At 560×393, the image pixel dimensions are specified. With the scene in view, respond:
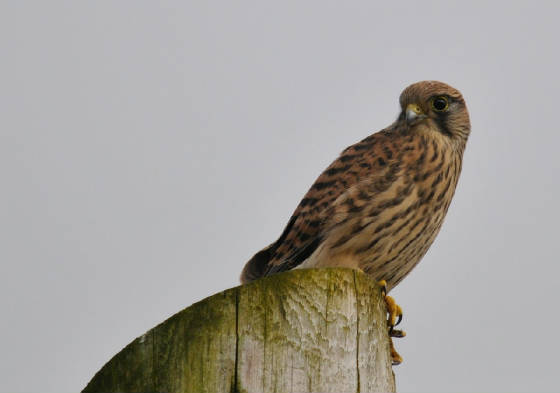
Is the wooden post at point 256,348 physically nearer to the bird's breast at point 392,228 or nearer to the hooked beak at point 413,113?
the bird's breast at point 392,228

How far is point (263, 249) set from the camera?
194 inches

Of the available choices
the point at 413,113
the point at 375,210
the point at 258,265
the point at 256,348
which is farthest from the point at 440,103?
the point at 256,348

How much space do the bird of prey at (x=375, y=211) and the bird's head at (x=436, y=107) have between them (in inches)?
5.7

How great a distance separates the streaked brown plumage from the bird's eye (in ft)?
0.84

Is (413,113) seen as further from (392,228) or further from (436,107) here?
(392,228)

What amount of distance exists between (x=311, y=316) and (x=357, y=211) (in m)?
2.19

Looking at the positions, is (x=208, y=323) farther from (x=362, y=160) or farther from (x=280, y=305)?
(x=362, y=160)

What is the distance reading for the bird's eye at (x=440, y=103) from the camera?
215 inches

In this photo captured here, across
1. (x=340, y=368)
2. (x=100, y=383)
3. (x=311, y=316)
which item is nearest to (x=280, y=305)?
(x=311, y=316)

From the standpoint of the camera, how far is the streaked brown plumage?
466 centimetres

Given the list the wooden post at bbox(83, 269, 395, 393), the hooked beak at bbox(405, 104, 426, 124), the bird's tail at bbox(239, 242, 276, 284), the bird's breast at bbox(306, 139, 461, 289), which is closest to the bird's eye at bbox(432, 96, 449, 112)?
the hooked beak at bbox(405, 104, 426, 124)

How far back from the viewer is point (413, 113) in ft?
17.7

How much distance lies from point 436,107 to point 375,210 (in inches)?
44.3

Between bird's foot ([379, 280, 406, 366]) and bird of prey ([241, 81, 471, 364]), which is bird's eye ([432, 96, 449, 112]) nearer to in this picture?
bird of prey ([241, 81, 471, 364])
